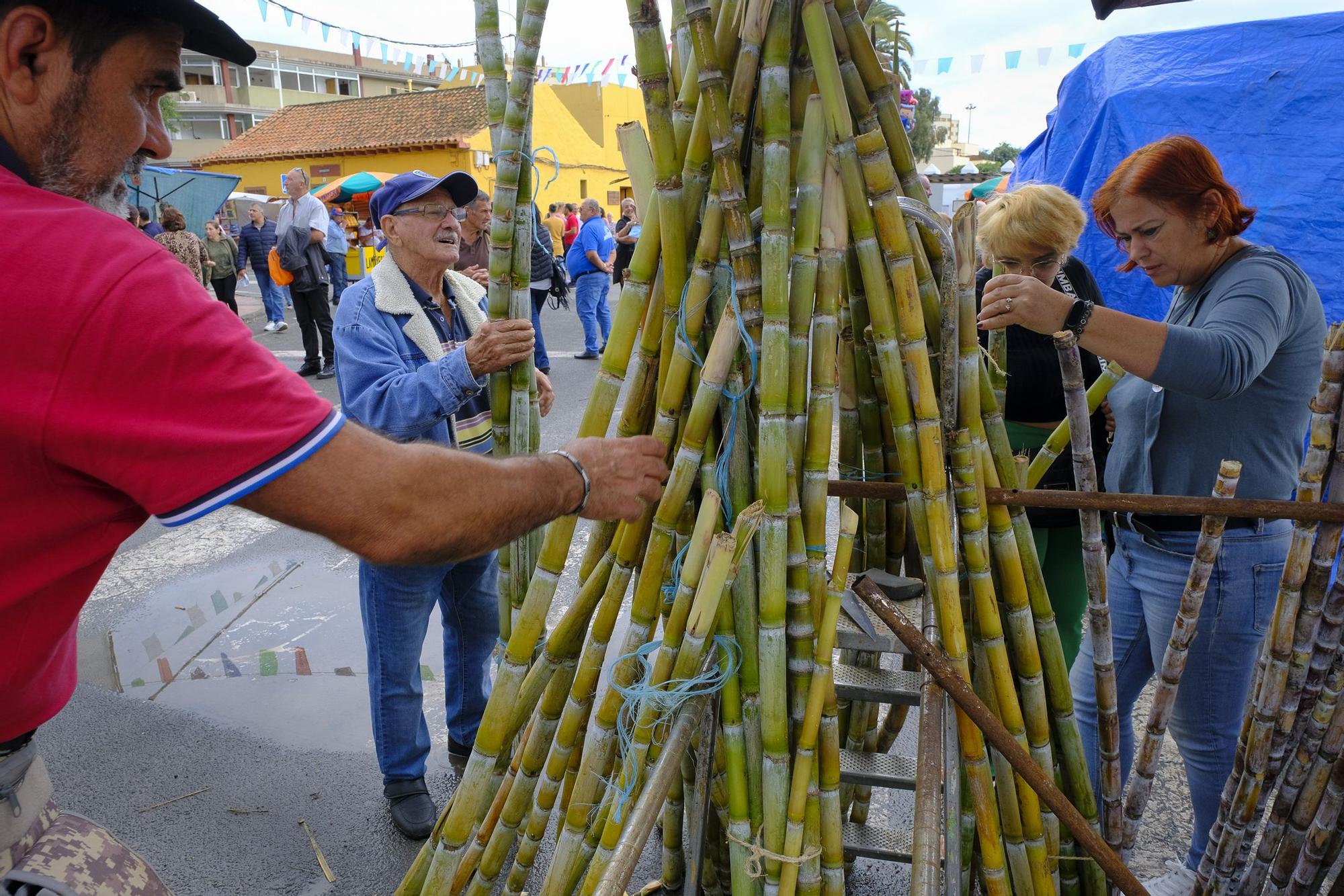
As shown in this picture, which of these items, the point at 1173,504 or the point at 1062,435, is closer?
the point at 1173,504

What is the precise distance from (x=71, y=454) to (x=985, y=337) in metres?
2.63

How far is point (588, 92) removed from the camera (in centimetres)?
3133

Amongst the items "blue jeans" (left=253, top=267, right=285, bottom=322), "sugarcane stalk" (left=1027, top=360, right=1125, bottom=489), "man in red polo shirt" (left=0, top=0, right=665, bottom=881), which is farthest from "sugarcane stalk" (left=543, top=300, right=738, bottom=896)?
"blue jeans" (left=253, top=267, right=285, bottom=322)

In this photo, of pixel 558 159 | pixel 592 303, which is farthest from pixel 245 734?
pixel 558 159

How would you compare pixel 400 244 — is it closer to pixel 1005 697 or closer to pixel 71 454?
pixel 71 454

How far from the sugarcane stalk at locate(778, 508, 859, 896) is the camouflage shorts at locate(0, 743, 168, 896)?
1.05 metres

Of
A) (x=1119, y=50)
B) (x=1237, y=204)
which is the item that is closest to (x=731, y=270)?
(x=1237, y=204)

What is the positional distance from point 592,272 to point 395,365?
7649 mm

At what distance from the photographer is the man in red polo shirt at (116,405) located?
1020mm

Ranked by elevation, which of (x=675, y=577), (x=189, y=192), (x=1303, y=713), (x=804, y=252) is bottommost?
(x=1303, y=713)

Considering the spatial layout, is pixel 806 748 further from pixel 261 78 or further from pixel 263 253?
pixel 261 78

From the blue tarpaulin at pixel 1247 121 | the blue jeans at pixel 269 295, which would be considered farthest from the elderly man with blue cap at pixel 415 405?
the blue jeans at pixel 269 295

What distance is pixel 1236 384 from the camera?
197 cm

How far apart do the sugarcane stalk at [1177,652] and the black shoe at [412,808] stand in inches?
81.9
